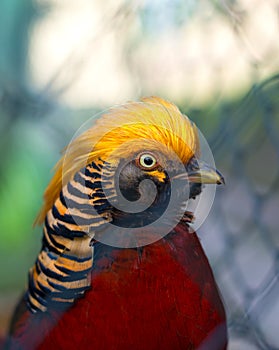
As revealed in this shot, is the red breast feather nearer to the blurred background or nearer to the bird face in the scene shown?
the bird face

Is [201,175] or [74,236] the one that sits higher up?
[201,175]

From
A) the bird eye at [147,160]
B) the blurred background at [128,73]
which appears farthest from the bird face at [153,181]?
the blurred background at [128,73]

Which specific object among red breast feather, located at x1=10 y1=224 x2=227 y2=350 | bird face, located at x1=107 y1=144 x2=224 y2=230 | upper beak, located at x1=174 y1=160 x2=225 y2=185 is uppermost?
upper beak, located at x1=174 y1=160 x2=225 y2=185

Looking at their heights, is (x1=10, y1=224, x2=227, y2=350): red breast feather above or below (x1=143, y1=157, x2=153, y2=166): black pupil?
below

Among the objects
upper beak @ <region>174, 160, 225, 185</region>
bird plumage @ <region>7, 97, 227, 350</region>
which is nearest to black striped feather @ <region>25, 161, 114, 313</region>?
bird plumage @ <region>7, 97, 227, 350</region>

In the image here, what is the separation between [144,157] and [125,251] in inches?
7.8

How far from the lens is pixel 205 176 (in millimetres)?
1065

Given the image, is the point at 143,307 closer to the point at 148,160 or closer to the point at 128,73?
the point at 148,160

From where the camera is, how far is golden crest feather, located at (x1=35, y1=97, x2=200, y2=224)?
3.49ft

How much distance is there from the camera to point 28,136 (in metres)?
1.67

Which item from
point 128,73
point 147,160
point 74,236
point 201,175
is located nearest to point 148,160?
point 147,160

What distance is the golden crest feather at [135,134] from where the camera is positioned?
106 cm

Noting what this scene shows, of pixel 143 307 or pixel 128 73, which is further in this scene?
pixel 128 73

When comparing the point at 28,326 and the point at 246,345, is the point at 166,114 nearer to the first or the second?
the point at 28,326
